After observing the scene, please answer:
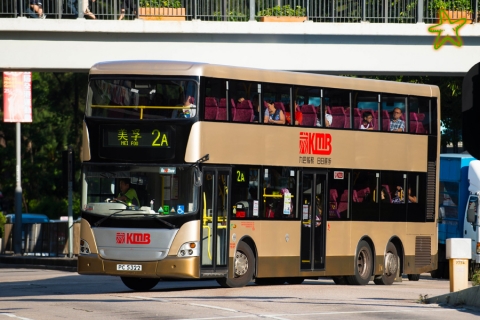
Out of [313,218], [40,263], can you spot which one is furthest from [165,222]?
[40,263]

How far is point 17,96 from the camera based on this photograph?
38.7 m

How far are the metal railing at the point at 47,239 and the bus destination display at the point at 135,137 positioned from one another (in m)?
17.5

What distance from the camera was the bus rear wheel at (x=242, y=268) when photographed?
20453 mm

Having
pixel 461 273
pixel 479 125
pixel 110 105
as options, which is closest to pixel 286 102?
pixel 110 105

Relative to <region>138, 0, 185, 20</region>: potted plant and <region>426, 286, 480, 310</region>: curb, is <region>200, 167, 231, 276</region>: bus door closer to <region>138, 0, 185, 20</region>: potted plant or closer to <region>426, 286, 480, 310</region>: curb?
<region>426, 286, 480, 310</region>: curb

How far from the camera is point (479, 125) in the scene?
11398mm

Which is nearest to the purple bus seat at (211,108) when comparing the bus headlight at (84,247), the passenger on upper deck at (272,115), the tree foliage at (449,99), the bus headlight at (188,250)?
the passenger on upper deck at (272,115)

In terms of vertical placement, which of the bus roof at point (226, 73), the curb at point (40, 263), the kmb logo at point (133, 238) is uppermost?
the bus roof at point (226, 73)

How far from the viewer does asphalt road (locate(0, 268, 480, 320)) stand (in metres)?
14.9

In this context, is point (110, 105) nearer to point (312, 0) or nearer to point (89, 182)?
point (89, 182)

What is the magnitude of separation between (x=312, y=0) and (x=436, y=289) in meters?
8.09

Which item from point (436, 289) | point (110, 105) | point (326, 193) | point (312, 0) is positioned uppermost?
point (312, 0)

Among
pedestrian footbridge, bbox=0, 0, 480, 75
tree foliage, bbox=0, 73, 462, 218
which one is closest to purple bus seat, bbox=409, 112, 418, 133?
pedestrian footbridge, bbox=0, 0, 480, 75

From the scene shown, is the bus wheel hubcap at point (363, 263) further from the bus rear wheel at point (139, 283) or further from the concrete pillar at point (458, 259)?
the concrete pillar at point (458, 259)
